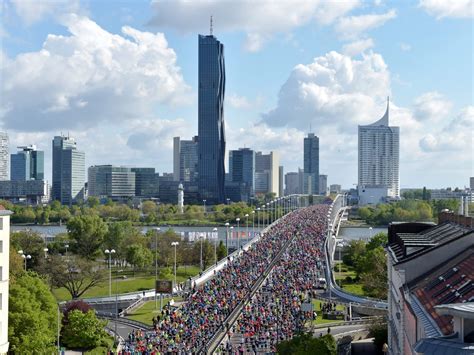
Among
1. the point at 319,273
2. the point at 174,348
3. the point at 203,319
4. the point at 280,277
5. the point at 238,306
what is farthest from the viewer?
the point at 319,273

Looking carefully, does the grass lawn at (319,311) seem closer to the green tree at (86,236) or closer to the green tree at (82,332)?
the green tree at (82,332)

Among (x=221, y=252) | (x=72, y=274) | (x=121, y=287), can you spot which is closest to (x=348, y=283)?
(x=121, y=287)

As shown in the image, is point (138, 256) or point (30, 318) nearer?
point (30, 318)

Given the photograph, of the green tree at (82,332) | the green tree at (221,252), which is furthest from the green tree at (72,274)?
the green tree at (221,252)

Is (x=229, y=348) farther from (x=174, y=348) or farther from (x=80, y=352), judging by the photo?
(x=80, y=352)

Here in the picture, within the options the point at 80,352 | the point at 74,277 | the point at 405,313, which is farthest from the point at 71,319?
the point at 74,277

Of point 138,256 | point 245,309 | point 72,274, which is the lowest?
point 72,274

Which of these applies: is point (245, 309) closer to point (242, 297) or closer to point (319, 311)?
point (242, 297)
